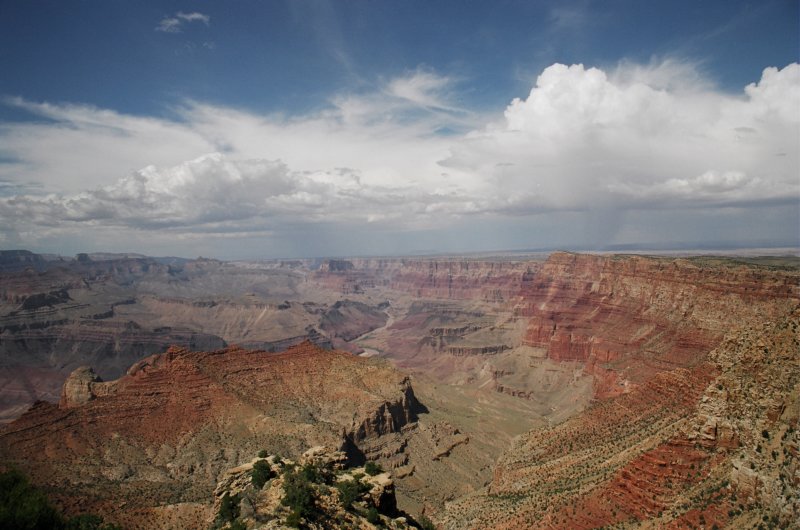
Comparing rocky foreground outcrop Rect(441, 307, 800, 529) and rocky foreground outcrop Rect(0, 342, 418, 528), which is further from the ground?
rocky foreground outcrop Rect(441, 307, 800, 529)

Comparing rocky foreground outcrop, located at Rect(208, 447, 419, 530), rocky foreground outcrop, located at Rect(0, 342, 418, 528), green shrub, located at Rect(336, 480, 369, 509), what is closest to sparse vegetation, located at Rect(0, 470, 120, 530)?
rocky foreground outcrop, located at Rect(0, 342, 418, 528)

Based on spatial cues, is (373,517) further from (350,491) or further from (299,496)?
(299,496)

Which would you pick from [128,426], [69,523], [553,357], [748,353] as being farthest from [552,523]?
[553,357]

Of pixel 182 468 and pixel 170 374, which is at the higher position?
pixel 170 374

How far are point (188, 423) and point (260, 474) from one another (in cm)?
3786

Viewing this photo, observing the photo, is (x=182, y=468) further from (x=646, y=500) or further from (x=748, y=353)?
(x=748, y=353)

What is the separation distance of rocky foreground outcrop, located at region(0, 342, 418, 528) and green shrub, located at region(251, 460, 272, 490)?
10.2 meters

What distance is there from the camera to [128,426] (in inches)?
2697

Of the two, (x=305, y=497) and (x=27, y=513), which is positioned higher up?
(x=305, y=497)

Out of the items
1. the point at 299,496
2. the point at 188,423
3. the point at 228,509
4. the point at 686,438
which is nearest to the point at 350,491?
the point at 299,496

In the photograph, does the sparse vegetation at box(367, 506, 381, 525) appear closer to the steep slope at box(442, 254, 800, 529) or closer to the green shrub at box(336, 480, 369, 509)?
the green shrub at box(336, 480, 369, 509)

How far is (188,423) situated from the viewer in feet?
233

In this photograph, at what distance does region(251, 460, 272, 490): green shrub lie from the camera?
3885 cm

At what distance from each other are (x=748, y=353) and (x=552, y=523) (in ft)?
66.5
